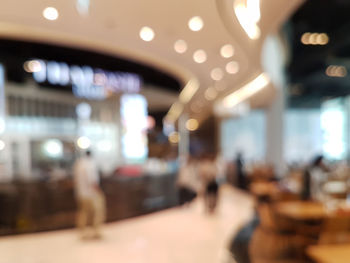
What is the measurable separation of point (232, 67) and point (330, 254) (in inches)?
165

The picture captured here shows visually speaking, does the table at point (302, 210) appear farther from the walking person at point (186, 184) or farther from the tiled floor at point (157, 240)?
the walking person at point (186, 184)

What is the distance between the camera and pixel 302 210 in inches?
179

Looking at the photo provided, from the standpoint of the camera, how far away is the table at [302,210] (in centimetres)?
425

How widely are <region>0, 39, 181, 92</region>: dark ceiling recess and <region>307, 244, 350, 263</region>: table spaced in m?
5.39

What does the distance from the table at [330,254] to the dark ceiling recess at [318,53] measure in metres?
7.67

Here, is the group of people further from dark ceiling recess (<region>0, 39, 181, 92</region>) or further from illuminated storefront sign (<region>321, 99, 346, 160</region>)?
illuminated storefront sign (<region>321, 99, 346, 160</region>)

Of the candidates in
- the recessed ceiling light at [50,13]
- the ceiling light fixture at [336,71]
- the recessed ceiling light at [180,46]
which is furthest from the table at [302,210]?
the ceiling light fixture at [336,71]

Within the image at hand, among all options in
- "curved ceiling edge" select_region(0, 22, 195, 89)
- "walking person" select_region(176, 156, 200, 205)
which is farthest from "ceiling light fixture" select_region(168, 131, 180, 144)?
"curved ceiling edge" select_region(0, 22, 195, 89)

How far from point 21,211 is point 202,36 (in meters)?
4.87

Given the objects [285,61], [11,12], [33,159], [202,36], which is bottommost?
[33,159]

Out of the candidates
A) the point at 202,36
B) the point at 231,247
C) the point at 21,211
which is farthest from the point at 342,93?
the point at 21,211

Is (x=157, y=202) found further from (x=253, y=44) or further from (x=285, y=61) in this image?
(x=285, y=61)

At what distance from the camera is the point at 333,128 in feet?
48.8

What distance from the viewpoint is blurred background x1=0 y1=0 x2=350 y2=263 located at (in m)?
2.41
